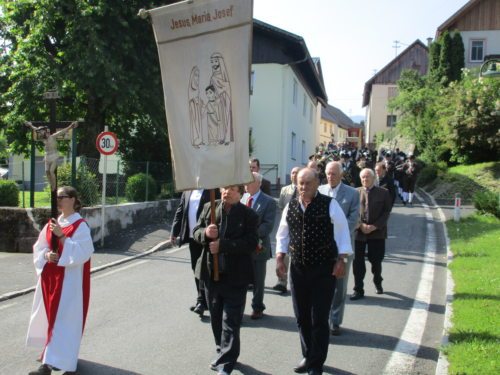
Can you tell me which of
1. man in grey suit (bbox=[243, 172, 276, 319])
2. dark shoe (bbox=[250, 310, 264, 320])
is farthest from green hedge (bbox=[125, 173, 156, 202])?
dark shoe (bbox=[250, 310, 264, 320])

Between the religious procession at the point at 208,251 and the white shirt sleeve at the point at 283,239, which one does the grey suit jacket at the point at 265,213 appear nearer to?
the religious procession at the point at 208,251

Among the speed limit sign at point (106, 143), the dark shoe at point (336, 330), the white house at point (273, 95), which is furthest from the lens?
the white house at point (273, 95)

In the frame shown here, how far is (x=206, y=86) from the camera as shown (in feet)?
15.9

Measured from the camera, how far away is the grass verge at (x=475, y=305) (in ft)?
16.6

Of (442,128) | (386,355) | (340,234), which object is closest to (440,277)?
(386,355)

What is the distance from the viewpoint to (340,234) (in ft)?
16.3

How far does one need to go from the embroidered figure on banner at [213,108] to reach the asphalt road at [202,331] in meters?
2.10

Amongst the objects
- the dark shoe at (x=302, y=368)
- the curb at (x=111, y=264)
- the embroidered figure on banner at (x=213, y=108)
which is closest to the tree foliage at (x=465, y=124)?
the curb at (x=111, y=264)

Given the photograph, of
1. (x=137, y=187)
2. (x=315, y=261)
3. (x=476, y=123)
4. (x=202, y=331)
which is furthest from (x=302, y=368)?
(x=476, y=123)

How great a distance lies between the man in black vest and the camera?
491 cm

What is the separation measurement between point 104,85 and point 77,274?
1338cm

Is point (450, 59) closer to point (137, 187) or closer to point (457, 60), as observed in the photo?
point (457, 60)

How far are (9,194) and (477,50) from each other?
134ft

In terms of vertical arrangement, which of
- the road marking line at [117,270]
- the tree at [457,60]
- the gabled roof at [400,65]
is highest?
the gabled roof at [400,65]
